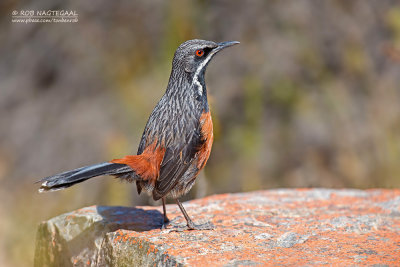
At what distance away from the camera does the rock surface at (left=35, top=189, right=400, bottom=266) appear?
3775 millimetres

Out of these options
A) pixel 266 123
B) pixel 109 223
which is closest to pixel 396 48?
pixel 266 123

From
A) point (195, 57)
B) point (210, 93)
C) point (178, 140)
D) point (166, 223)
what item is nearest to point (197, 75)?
point (195, 57)

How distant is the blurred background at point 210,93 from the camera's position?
7875mm

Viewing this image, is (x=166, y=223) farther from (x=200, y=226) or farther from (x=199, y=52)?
(x=199, y=52)

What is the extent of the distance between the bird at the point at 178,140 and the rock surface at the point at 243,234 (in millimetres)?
360

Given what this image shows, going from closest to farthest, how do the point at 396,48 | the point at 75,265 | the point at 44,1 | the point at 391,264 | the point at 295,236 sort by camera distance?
the point at 391,264, the point at 295,236, the point at 75,265, the point at 44,1, the point at 396,48

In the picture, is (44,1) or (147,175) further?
(44,1)

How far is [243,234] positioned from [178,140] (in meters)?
1.00

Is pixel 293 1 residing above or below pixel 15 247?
above

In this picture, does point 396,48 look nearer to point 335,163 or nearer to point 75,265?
point 335,163

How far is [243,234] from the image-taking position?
430cm

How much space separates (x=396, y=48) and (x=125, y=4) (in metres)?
4.99

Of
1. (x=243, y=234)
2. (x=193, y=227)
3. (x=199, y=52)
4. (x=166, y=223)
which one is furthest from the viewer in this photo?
(x=199, y=52)

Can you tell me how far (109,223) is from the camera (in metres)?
4.72
